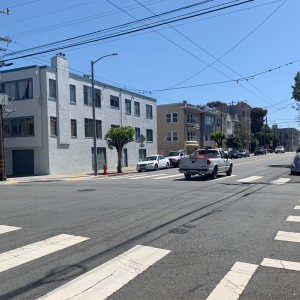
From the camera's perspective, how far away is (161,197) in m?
12.3

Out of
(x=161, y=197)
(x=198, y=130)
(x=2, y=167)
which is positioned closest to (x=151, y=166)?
(x=2, y=167)

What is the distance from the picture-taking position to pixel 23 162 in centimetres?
2903

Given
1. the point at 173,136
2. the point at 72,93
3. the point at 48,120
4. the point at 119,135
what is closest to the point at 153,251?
the point at 119,135

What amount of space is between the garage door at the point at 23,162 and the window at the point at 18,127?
157 cm

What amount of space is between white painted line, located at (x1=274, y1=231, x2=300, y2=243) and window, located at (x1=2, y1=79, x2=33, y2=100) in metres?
25.0

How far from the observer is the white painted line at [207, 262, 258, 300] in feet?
13.7

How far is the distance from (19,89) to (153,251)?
84.9 feet

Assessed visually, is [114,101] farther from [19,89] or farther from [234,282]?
[234,282]

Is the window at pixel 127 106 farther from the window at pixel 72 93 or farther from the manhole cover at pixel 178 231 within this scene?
the manhole cover at pixel 178 231

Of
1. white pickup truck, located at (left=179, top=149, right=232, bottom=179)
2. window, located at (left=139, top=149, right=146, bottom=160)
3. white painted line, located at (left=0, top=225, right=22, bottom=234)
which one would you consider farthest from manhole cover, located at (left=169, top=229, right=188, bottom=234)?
window, located at (left=139, top=149, right=146, bottom=160)

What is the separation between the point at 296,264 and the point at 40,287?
3.75 metres

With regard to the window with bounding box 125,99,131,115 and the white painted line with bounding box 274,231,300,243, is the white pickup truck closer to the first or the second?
the white painted line with bounding box 274,231,300,243

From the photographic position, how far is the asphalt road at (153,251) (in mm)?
4367

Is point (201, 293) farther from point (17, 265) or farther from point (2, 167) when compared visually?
point (2, 167)
